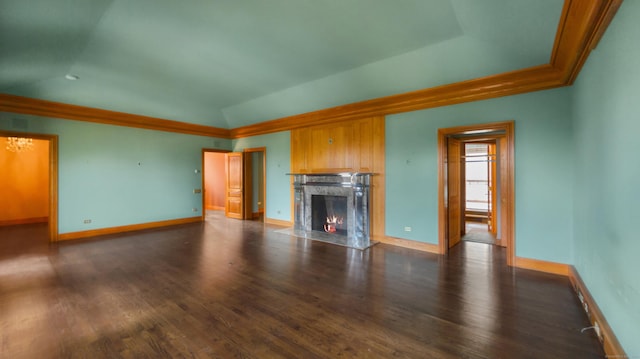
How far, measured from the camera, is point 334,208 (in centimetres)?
599

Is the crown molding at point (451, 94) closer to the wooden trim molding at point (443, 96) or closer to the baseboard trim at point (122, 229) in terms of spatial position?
the wooden trim molding at point (443, 96)

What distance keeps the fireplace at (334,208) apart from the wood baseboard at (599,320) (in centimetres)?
286

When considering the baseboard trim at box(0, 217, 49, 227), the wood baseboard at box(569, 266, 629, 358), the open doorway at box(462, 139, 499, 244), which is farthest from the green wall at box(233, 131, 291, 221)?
the baseboard trim at box(0, 217, 49, 227)

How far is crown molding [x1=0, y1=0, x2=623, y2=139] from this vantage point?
220 cm

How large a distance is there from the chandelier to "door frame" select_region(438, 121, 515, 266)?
10697 millimetres

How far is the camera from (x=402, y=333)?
219 centimetres

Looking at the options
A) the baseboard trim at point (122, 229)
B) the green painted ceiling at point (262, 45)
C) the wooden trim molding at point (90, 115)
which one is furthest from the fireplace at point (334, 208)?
the wooden trim molding at point (90, 115)

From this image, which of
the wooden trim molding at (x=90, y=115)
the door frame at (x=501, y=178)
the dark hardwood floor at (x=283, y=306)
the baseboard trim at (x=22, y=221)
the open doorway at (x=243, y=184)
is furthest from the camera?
the open doorway at (x=243, y=184)

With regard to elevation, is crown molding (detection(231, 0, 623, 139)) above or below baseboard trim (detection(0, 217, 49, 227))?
above

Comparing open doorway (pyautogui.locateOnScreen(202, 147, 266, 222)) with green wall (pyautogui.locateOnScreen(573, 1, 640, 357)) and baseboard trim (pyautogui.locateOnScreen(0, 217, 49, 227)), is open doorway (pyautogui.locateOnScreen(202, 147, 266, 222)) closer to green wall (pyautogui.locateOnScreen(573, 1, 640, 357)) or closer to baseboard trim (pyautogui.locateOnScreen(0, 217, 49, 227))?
baseboard trim (pyautogui.locateOnScreen(0, 217, 49, 227))

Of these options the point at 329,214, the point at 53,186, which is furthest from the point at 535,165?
the point at 53,186

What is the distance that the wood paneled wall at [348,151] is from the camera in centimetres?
527

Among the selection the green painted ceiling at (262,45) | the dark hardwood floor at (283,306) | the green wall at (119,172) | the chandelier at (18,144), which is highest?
the green painted ceiling at (262,45)

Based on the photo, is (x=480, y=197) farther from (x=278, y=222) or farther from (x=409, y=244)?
(x=278, y=222)
